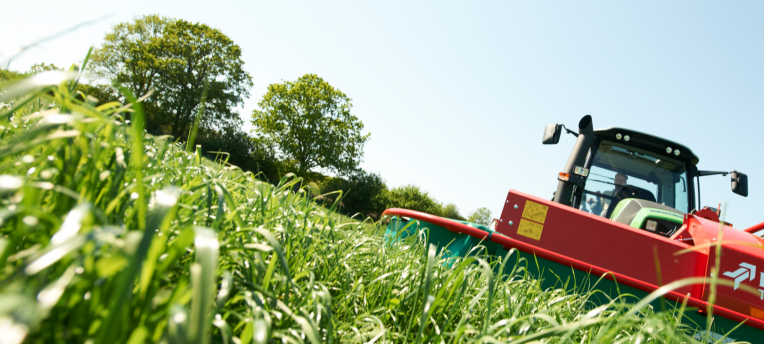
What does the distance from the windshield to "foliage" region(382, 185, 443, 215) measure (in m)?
14.7

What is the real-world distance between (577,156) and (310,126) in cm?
2555

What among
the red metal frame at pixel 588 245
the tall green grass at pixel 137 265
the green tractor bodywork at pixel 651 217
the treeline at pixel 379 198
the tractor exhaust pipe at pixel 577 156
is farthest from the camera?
the treeline at pixel 379 198

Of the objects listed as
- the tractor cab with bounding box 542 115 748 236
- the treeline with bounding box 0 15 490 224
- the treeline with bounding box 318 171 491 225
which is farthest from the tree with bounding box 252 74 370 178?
the tractor cab with bounding box 542 115 748 236

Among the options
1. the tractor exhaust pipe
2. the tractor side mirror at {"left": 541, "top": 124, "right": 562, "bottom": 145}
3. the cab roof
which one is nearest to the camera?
the tractor side mirror at {"left": 541, "top": 124, "right": 562, "bottom": 145}

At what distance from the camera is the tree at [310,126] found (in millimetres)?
27953

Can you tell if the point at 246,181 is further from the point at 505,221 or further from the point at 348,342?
the point at 505,221

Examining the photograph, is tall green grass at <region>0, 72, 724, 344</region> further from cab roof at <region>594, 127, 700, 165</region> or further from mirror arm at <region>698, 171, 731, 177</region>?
mirror arm at <region>698, 171, 731, 177</region>

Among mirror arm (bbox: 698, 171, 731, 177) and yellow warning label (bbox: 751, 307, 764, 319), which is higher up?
mirror arm (bbox: 698, 171, 731, 177)

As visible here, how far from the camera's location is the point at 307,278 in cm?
147

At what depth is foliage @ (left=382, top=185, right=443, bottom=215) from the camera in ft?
64.6

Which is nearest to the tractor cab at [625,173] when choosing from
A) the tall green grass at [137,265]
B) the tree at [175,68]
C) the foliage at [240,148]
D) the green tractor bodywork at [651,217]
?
the green tractor bodywork at [651,217]

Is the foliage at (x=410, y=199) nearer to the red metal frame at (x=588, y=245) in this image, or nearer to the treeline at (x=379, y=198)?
the treeline at (x=379, y=198)

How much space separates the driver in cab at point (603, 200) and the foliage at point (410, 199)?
1476 centimetres

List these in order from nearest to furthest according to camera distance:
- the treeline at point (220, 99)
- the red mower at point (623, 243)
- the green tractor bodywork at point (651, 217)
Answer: the red mower at point (623, 243)
the green tractor bodywork at point (651, 217)
the treeline at point (220, 99)
